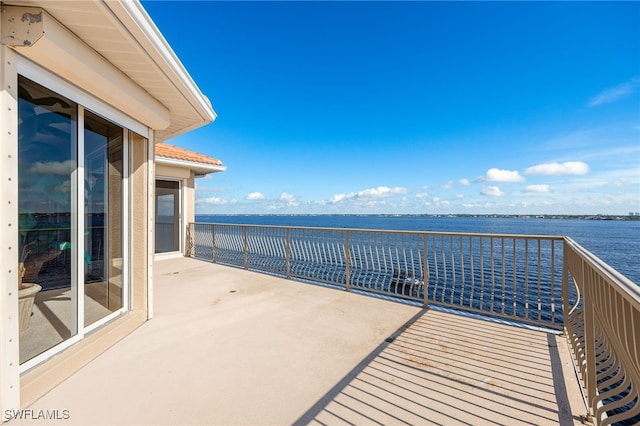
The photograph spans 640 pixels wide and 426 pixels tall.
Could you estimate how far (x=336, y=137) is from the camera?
21.7 m

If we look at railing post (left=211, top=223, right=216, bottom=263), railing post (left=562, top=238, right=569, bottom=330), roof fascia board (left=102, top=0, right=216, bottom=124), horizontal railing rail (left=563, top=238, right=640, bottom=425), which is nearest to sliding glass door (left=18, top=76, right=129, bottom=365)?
roof fascia board (left=102, top=0, right=216, bottom=124)

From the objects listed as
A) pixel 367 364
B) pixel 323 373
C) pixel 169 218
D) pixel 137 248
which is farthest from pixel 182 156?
pixel 367 364

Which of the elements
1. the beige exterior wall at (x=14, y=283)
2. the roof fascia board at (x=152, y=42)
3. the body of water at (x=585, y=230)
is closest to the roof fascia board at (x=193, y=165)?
the roof fascia board at (x=152, y=42)

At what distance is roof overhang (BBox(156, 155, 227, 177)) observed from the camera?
637cm

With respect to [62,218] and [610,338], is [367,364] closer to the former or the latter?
[610,338]

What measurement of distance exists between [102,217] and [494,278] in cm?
482

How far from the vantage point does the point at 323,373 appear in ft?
6.62

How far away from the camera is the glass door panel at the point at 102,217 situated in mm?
2318

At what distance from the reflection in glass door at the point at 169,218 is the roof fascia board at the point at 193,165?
27.1 inches

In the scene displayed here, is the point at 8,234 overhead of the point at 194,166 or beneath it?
beneath

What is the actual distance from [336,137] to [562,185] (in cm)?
4131

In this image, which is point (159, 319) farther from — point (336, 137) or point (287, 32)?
point (336, 137)

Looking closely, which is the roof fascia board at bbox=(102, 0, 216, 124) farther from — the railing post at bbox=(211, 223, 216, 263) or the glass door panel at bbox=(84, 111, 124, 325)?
the railing post at bbox=(211, 223, 216, 263)

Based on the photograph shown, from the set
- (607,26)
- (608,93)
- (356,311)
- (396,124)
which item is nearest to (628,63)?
(608,93)
